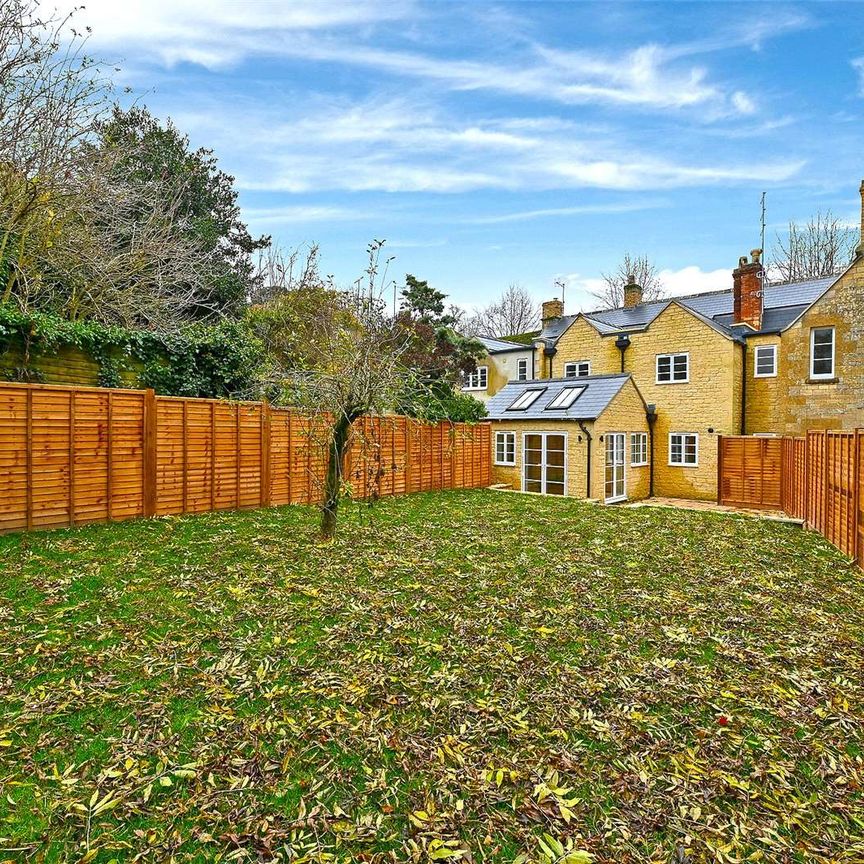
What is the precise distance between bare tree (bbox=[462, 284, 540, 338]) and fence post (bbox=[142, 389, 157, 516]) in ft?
104

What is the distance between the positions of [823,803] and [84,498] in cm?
892

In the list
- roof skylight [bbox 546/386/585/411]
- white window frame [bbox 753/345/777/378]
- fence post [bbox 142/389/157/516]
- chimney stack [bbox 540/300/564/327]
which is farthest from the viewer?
chimney stack [bbox 540/300/564/327]

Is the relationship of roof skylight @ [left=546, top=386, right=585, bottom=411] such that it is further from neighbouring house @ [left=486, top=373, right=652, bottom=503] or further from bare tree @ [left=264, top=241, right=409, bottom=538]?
bare tree @ [left=264, top=241, right=409, bottom=538]

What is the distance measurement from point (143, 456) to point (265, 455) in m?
→ 2.27

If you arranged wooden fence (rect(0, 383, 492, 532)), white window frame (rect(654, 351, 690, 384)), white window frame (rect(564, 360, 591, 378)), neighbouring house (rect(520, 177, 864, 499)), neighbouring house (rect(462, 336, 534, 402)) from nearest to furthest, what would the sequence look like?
wooden fence (rect(0, 383, 492, 532)) < neighbouring house (rect(520, 177, 864, 499)) < white window frame (rect(654, 351, 690, 384)) < white window frame (rect(564, 360, 591, 378)) < neighbouring house (rect(462, 336, 534, 402))

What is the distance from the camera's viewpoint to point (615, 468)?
15.5 metres

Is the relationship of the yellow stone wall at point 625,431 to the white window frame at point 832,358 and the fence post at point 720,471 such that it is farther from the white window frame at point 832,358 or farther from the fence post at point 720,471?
the white window frame at point 832,358

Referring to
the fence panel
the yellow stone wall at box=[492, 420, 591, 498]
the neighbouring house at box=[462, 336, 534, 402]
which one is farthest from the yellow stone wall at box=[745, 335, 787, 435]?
the neighbouring house at box=[462, 336, 534, 402]

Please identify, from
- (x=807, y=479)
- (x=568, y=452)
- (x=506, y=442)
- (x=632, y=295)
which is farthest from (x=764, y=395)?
(x=506, y=442)

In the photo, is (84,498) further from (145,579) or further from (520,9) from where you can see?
(520,9)

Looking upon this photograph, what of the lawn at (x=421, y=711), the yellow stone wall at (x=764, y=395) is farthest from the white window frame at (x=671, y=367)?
the lawn at (x=421, y=711)

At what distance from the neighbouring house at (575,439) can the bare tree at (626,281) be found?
60.8 ft

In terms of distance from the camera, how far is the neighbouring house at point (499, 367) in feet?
75.6

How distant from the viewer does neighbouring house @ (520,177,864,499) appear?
1521 centimetres
